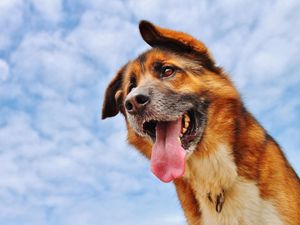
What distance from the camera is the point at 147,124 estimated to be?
688 centimetres

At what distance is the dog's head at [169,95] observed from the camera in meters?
6.67

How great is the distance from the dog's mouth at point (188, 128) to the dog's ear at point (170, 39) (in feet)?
3.75

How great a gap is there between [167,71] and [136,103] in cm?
90

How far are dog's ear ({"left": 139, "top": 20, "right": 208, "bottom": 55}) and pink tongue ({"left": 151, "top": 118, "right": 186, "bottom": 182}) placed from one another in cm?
129

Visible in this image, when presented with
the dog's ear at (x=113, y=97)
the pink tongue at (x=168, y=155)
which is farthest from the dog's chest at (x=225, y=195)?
the dog's ear at (x=113, y=97)

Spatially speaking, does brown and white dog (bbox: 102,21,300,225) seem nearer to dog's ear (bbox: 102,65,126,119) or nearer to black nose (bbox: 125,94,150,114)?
black nose (bbox: 125,94,150,114)

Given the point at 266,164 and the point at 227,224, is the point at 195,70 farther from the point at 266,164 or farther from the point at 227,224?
the point at 227,224

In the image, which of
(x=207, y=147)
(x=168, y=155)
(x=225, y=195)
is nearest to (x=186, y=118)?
(x=207, y=147)

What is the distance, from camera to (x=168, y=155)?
6652 mm

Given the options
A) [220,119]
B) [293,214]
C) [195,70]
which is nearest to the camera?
[293,214]

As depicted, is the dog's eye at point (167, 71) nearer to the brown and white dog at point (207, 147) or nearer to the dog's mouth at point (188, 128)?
the brown and white dog at point (207, 147)

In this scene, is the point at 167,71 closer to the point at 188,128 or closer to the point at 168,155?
the point at 188,128

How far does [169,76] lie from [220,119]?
38.9 inches

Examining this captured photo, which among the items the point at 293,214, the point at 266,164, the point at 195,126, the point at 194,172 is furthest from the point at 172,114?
the point at 293,214
